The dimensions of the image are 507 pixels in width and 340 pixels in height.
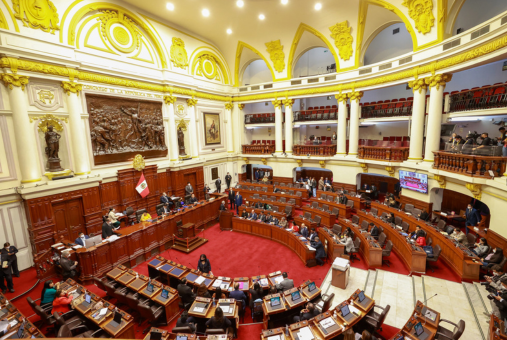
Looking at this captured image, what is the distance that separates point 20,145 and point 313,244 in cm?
1159

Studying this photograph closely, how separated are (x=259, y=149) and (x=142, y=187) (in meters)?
9.70

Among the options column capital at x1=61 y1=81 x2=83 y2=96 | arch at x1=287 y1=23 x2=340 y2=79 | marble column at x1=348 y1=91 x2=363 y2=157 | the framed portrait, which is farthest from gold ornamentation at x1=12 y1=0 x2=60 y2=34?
marble column at x1=348 y1=91 x2=363 y2=157

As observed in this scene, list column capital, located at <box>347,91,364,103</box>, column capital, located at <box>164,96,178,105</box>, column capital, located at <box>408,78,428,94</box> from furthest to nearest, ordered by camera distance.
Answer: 1. column capital, located at <box>347,91,364,103</box>
2. column capital, located at <box>164,96,178,105</box>
3. column capital, located at <box>408,78,428,94</box>

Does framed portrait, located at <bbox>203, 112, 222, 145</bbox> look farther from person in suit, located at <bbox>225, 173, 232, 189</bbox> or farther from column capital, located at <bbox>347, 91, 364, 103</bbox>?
column capital, located at <bbox>347, 91, 364, 103</bbox>

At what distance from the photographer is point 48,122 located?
31.8 feet

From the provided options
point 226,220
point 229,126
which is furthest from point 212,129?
point 226,220

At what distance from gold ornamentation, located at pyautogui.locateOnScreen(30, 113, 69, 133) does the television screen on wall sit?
1633cm

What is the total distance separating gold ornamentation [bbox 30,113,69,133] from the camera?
9.42 m

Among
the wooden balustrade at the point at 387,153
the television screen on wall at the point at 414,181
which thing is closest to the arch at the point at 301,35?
the wooden balustrade at the point at 387,153

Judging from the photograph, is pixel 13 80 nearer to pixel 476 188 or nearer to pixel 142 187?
pixel 142 187

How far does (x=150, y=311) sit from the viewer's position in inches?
222

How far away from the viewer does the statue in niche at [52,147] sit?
9539mm

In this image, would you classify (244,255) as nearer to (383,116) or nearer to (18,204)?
(18,204)

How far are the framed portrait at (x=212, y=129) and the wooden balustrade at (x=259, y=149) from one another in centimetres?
246
